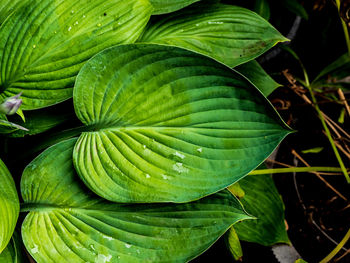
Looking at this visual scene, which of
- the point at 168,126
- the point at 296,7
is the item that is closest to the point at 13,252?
the point at 168,126

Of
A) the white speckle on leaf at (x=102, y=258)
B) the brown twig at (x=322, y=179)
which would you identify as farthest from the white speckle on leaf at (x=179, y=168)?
the brown twig at (x=322, y=179)

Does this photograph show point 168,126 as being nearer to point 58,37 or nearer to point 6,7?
point 58,37

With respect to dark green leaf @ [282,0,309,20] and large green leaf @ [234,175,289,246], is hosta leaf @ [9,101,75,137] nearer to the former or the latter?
large green leaf @ [234,175,289,246]

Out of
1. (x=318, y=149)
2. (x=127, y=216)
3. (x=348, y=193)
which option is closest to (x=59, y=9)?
(x=127, y=216)

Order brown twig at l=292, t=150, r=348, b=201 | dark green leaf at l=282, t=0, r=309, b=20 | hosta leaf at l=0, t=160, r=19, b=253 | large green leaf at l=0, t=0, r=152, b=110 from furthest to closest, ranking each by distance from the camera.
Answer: dark green leaf at l=282, t=0, r=309, b=20 < brown twig at l=292, t=150, r=348, b=201 < large green leaf at l=0, t=0, r=152, b=110 < hosta leaf at l=0, t=160, r=19, b=253

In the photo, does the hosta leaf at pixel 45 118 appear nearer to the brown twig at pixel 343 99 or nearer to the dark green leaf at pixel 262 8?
the dark green leaf at pixel 262 8

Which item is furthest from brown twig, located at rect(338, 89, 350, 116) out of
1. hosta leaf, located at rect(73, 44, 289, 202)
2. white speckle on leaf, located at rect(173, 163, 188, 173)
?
white speckle on leaf, located at rect(173, 163, 188, 173)

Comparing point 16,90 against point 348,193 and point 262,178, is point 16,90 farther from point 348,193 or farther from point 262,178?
point 348,193
